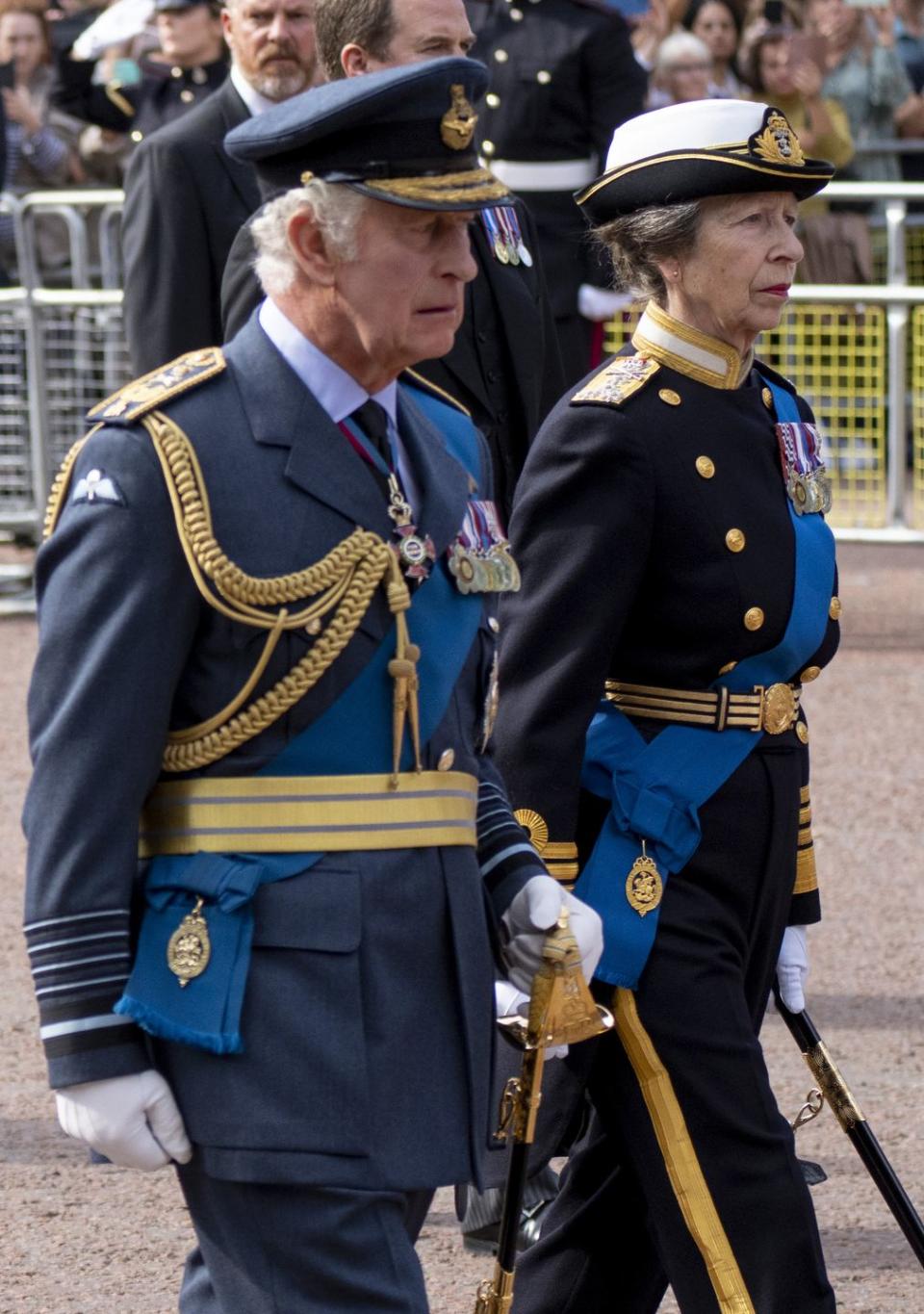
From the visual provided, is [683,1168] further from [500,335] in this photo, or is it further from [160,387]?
[500,335]

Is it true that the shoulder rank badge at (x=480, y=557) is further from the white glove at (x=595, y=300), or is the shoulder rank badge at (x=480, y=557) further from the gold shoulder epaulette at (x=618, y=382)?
the white glove at (x=595, y=300)

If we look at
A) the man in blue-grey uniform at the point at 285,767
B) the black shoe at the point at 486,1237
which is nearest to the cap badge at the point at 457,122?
the man in blue-grey uniform at the point at 285,767

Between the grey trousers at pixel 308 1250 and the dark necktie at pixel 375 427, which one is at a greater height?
the dark necktie at pixel 375 427

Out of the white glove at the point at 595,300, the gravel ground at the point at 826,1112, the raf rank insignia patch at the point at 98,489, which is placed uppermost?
the raf rank insignia patch at the point at 98,489

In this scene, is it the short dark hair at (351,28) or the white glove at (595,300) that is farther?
the white glove at (595,300)

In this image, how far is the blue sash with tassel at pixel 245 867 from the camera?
2.42 m

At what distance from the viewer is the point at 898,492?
10.3 metres

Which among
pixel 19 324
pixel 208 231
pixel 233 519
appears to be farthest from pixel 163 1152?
pixel 19 324

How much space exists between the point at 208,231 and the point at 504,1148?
2.17 m

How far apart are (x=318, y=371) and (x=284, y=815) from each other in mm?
446

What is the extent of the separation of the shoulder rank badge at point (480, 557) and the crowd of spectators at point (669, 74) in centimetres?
649

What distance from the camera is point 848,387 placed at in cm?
1041

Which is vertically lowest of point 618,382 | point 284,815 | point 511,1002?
point 511,1002

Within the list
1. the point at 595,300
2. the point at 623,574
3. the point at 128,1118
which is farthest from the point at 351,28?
the point at 595,300
